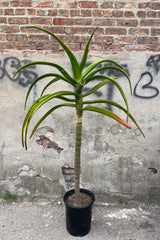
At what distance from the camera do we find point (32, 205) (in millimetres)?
2607

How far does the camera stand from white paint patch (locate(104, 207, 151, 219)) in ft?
7.95

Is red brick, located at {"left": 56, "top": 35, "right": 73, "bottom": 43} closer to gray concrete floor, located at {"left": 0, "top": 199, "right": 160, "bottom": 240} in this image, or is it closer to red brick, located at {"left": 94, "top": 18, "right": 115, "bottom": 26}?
red brick, located at {"left": 94, "top": 18, "right": 115, "bottom": 26}

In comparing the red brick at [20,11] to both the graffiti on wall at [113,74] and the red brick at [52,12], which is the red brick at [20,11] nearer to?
the red brick at [52,12]

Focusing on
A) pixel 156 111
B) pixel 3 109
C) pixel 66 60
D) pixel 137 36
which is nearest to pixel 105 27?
pixel 137 36

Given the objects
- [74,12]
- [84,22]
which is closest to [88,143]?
[84,22]

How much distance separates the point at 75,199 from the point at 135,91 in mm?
1242

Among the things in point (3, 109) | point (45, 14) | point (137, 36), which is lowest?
point (3, 109)

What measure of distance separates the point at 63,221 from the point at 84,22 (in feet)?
6.68

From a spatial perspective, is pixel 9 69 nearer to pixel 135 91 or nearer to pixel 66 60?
pixel 66 60

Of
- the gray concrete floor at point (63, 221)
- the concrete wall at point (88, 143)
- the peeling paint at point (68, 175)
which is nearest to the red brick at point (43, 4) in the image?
the concrete wall at point (88, 143)

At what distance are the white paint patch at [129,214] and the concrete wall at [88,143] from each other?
6.4 inches

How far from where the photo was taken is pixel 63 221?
7.69 feet

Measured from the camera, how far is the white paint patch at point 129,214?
242 centimetres

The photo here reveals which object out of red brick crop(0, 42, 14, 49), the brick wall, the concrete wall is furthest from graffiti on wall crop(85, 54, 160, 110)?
Result: red brick crop(0, 42, 14, 49)
